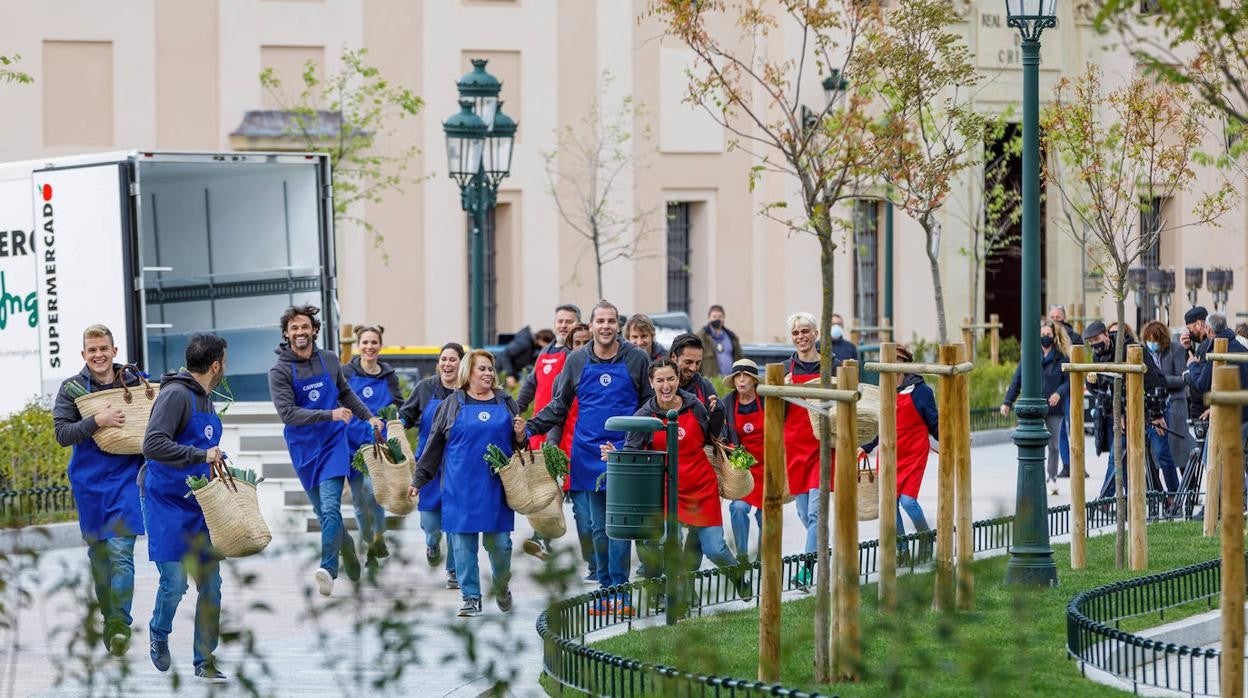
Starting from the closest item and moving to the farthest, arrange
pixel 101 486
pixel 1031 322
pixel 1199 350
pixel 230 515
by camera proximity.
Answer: pixel 230 515, pixel 101 486, pixel 1031 322, pixel 1199 350

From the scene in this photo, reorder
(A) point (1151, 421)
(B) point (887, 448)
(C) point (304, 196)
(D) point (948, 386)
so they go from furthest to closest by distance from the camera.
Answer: (C) point (304, 196) < (A) point (1151, 421) < (D) point (948, 386) < (B) point (887, 448)

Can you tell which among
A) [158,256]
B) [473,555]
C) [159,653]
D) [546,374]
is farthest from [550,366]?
[158,256]

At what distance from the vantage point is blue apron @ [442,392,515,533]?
12.8m

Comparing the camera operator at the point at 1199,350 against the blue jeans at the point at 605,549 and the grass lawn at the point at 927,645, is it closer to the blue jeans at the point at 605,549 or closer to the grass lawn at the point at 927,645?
the grass lawn at the point at 927,645

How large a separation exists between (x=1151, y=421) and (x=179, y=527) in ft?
31.5

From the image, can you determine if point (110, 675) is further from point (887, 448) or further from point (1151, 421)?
point (1151, 421)

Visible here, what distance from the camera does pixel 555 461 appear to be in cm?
1307

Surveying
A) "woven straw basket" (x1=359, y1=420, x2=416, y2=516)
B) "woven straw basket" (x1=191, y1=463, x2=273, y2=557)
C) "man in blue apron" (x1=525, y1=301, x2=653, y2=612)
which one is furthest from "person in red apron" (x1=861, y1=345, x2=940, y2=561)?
"woven straw basket" (x1=191, y1=463, x2=273, y2=557)

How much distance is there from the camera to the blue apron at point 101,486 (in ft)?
38.3

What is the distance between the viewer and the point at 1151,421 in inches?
709

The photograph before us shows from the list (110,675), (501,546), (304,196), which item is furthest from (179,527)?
(304,196)

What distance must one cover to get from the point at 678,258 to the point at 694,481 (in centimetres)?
2422

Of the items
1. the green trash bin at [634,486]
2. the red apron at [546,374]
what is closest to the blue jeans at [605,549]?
the green trash bin at [634,486]

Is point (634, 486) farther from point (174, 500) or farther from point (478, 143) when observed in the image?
point (478, 143)
